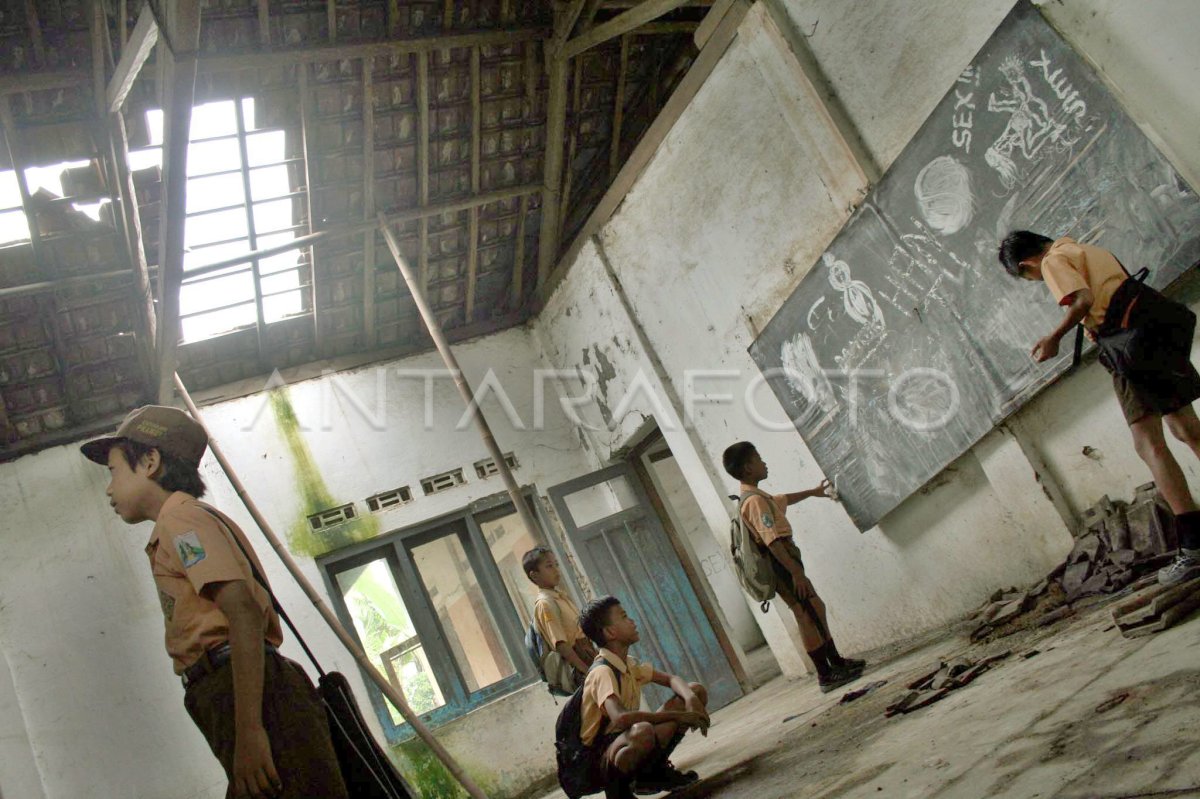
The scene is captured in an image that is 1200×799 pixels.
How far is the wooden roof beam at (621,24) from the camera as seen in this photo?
4.96 m

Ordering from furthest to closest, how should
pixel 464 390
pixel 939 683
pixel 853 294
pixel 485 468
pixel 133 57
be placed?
pixel 485 468, pixel 464 390, pixel 133 57, pixel 853 294, pixel 939 683

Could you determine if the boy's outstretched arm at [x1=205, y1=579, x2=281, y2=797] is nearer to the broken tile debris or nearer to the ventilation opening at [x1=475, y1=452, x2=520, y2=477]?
the broken tile debris

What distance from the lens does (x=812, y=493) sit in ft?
14.2

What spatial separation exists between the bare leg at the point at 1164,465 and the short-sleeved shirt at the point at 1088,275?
34 cm

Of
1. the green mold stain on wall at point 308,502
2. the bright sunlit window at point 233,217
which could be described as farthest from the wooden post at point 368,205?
the green mold stain on wall at point 308,502

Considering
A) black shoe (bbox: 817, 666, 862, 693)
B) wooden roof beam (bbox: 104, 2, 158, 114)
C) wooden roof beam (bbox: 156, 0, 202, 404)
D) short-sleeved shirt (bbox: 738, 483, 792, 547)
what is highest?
wooden roof beam (bbox: 104, 2, 158, 114)

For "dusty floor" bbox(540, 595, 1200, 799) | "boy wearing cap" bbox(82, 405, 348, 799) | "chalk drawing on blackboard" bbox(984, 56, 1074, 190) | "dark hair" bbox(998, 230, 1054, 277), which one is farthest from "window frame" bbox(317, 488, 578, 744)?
"dark hair" bbox(998, 230, 1054, 277)

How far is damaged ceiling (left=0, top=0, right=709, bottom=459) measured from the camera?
4.98 meters

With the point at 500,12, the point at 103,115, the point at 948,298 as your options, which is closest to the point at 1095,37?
the point at 948,298

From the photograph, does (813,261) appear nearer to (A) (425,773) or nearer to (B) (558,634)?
(B) (558,634)

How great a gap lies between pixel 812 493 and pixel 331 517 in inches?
150

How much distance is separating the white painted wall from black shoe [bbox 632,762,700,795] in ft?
6.40

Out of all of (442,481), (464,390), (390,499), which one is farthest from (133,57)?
(442,481)

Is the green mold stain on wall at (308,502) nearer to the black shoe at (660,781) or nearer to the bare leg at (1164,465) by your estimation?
the black shoe at (660,781)
